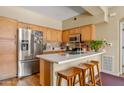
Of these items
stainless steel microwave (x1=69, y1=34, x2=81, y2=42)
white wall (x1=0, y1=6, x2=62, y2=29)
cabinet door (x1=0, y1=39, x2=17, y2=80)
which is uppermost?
white wall (x1=0, y1=6, x2=62, y2=29)

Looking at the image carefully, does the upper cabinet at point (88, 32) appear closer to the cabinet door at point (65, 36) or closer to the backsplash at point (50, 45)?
the cabinet door at point (65, 36)

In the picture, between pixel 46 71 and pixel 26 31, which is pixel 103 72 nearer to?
pixel 46 71

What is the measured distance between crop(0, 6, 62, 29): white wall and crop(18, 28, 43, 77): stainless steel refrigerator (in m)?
0.59

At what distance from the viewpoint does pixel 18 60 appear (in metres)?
3.43

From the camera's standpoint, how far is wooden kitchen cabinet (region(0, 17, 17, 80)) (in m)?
3.12

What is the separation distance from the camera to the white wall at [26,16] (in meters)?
3.38

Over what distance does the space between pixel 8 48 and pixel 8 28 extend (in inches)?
25.4

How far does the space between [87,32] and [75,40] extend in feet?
2.32

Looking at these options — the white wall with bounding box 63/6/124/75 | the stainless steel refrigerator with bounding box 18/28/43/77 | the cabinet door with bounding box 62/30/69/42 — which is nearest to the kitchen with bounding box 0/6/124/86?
the stainless steel refrigerator with bounding box 18/28/43/77

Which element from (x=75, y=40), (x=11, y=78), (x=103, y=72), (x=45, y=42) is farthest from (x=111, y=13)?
(x=11, y=78)

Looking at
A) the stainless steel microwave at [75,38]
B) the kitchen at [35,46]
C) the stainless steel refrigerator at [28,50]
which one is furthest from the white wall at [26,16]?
the stainless steel microwave at [75,38]

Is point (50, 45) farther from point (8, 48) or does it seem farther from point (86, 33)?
point (8, 48)

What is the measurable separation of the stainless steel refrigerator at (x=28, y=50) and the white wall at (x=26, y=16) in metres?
0.59

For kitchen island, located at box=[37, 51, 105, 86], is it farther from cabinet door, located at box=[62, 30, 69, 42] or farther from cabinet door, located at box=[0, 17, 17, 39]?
cabinet door, located at box=[62, 30, 69, 42]
